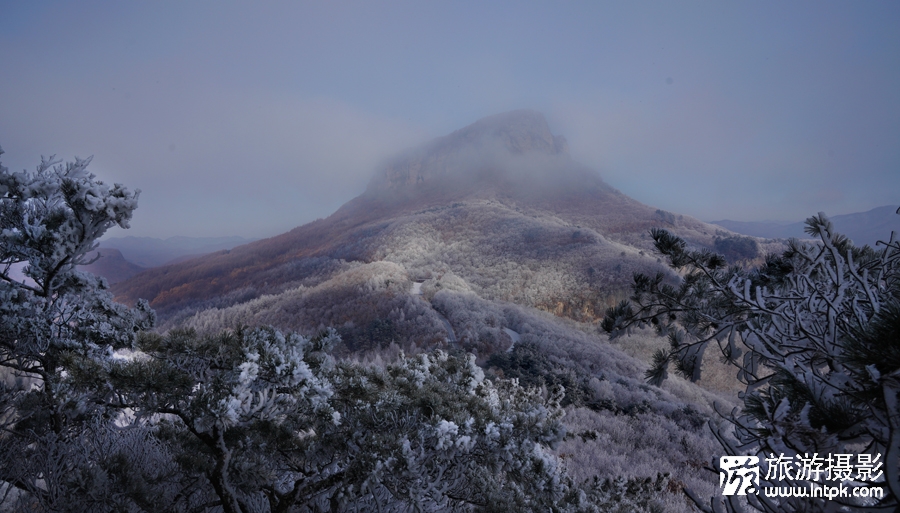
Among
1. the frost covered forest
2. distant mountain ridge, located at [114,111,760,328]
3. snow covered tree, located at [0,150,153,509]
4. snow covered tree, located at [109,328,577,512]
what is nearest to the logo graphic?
the frost covered forest

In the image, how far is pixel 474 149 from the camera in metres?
68.8

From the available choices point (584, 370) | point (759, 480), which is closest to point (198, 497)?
point (759, 480)

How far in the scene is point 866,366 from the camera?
103 cm

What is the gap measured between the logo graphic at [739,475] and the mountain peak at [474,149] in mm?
64118

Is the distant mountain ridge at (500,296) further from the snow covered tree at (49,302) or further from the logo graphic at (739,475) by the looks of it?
the logo graphic at (739,475)

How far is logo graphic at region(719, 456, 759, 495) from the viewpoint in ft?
4.24

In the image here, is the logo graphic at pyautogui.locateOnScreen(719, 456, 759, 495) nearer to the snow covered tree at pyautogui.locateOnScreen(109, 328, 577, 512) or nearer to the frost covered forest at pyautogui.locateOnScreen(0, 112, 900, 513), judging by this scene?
the frost covered forest at pyautogui.locateOnScreen(0, 112, 900, 513)

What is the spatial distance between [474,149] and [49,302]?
69858 millimetres

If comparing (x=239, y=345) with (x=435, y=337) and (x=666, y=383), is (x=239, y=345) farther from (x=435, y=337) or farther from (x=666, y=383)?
(x=666, y=383)

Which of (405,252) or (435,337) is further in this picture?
(405,252)

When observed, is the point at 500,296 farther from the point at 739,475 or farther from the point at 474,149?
the point at 474,149

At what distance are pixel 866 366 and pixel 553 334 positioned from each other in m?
13.5

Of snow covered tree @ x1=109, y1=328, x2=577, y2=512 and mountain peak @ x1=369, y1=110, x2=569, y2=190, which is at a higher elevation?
mountain peak @ x1=369, y1=110, x2=569, y2=190

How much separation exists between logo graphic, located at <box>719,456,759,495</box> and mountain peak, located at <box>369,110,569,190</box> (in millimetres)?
64118
